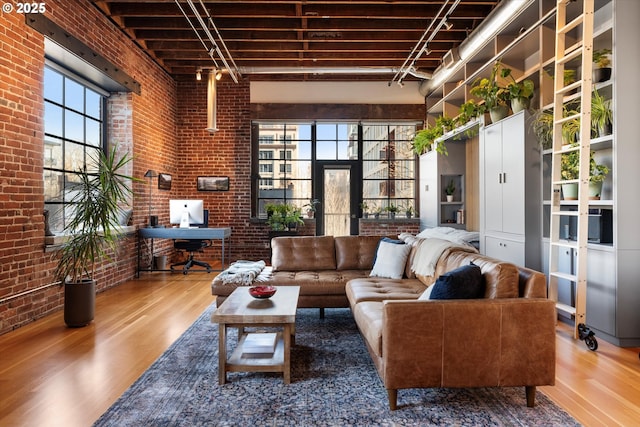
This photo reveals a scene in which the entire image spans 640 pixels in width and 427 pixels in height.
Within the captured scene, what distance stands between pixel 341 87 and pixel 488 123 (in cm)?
393

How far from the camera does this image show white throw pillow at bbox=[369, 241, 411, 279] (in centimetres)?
446

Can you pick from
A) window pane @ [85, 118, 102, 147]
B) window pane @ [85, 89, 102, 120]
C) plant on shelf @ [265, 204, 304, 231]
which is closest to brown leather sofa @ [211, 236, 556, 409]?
window pane @ [85, 118, 102, 147]

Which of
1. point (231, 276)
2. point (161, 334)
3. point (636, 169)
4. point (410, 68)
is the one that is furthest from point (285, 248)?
point (410, 68)

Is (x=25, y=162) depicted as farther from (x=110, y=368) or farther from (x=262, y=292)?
(x=262, y=292)

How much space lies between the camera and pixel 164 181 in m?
8.09

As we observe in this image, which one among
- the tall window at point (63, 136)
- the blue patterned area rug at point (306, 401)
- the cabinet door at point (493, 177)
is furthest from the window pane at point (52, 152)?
the cabinet door at point (493, 177)

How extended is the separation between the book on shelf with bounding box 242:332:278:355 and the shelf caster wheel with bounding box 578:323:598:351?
8.15 ft

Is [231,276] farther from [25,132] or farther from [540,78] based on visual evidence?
[540,78]

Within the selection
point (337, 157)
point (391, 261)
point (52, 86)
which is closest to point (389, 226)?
point (337, 157)

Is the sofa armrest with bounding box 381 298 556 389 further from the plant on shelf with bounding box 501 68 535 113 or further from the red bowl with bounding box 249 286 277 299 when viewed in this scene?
the plant on shelf with bounding box 501 68 535 113

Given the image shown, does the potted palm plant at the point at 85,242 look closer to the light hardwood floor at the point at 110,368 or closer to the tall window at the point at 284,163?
the light hardwood floor at the point at 110,368

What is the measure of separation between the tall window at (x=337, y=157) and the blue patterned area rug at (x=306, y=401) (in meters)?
5.91

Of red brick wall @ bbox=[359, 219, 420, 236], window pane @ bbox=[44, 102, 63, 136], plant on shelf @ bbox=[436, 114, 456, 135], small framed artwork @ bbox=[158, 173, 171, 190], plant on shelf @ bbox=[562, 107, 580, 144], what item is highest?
plant on shelf @ bbox=[436, 114, 456, 135]

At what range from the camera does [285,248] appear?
5.11 meters
